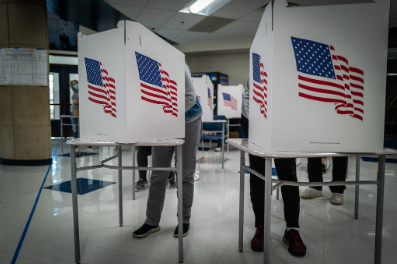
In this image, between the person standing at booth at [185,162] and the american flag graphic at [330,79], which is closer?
the american flag graphic at [330,79]

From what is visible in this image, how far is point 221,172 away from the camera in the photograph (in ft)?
11.3

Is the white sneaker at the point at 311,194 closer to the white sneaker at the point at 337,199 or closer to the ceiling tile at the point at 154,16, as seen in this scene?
the white sneaker at the point at 337,199

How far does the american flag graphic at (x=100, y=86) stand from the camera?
4.05 feet

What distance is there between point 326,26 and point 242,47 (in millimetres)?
6278

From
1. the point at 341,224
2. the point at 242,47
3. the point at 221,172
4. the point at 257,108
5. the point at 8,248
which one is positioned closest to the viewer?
the point at 257,108

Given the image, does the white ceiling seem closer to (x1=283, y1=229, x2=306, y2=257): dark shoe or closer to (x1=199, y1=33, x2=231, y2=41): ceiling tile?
(x1=199, y1=33, x2=231, y2=41): ceiling tile

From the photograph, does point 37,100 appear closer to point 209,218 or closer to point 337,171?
point 209,218

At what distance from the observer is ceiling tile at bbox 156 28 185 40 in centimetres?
619

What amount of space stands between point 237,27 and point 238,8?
3.79 ft

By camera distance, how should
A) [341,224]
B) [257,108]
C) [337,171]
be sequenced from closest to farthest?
[257,108]
[341,224]
[337,171]

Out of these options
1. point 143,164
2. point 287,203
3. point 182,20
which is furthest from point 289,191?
point 182,20

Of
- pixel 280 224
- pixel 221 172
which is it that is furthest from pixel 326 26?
pixel 221 172

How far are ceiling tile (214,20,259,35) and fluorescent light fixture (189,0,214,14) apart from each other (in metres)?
0.95

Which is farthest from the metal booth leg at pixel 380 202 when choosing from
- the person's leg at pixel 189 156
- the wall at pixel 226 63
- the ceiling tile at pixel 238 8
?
the wall at pixel 226 63
